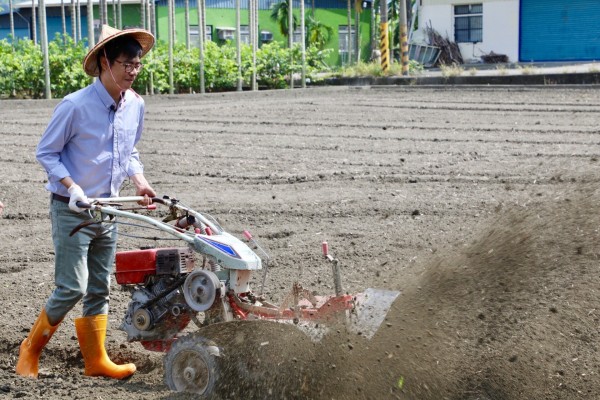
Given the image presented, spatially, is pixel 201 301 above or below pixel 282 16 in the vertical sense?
below

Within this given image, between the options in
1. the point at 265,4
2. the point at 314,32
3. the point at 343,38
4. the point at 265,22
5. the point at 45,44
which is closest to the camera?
the point at 45,44

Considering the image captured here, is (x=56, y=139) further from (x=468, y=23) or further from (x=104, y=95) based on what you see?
(x=468, y=23)

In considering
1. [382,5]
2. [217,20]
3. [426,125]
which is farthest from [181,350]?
[217,20]

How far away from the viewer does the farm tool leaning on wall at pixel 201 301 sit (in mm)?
4789

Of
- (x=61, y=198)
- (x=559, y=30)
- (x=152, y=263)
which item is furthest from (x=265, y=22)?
(x=152, y=263)

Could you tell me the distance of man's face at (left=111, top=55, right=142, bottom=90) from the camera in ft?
16.8

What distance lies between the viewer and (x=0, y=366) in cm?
577

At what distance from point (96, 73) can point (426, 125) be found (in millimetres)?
11614

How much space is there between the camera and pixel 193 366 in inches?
187

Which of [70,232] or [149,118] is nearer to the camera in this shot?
[70,232]

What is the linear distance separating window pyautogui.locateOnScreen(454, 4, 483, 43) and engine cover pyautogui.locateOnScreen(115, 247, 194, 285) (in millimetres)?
41092

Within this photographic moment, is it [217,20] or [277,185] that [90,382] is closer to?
[277,185]

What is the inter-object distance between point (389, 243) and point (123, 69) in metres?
3.71

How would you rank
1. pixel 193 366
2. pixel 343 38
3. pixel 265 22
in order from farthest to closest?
pixel 343 38 → pixel 265 22 → pixel 193 366
